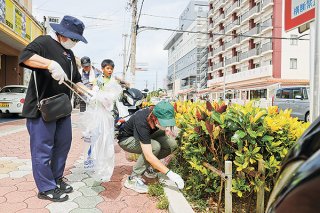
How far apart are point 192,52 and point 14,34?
50.1 metres

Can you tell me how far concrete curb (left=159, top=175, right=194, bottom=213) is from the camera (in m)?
2.52

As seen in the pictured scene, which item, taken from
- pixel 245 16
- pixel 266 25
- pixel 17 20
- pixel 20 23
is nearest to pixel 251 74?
pixel 266 25

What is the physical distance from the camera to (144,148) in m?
3.02

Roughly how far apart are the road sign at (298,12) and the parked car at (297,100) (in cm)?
1003

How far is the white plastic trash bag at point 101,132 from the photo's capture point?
302cm

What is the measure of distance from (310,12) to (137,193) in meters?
2.38

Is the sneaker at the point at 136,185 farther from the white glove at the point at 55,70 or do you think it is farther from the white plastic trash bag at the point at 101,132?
the white glove at the point at 55,70

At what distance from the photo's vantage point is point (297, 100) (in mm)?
12758

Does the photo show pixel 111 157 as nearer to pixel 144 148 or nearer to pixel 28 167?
→ pixel 144 148

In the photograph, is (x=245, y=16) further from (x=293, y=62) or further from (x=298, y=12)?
(x=298, y=12)

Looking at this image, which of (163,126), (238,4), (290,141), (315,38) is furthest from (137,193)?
(238,4)

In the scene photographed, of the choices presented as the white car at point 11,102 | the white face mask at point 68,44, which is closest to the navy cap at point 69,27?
the white face mask at point 68,44

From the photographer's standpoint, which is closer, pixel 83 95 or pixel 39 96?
pixel 39 96

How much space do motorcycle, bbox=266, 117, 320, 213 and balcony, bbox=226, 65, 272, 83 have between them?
96.5 feet
